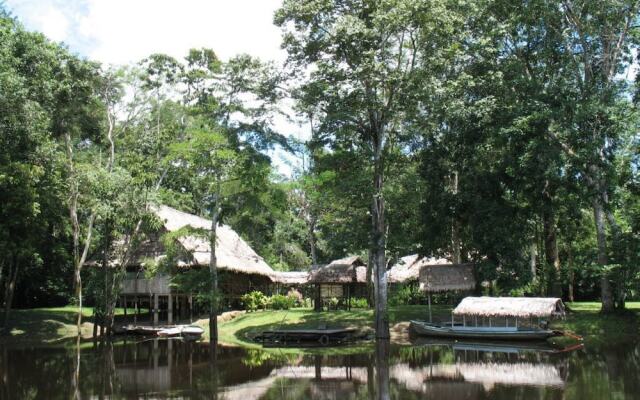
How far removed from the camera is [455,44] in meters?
23.8

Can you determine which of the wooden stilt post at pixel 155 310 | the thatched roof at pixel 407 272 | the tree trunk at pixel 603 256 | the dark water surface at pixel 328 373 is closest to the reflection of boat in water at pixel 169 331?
the wooden stilt post at pixel 155 310

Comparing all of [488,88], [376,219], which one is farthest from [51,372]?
[488,88]

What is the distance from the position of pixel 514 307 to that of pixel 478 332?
7.25ft

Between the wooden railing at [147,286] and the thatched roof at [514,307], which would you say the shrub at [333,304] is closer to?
the wooden railing at [147,286]

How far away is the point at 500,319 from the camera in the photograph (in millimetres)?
25172

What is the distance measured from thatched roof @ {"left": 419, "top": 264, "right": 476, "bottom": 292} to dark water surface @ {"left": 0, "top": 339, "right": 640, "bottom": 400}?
5.44 metres

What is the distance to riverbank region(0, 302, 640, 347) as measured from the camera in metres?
24.2

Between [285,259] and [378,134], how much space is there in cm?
2849

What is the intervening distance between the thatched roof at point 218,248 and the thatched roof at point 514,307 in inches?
463

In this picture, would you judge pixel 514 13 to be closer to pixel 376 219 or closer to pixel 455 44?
pixel 455 44

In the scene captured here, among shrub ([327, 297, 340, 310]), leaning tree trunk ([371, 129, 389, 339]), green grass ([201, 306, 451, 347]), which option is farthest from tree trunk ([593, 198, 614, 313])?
shrub ([327, 297, 340, 310])

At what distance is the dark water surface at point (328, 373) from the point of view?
42.0 ft

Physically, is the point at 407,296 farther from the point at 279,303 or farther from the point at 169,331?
the point at 169,331

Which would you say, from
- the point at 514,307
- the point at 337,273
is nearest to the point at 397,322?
the point at 337,273
